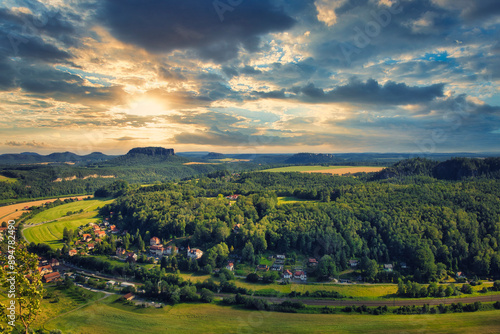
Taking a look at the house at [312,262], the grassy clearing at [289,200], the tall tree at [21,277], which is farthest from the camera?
the grassy clearing at [289,200]

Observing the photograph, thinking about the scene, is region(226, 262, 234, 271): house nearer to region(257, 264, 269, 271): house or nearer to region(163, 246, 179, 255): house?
region(257, 264, 269, 271): house

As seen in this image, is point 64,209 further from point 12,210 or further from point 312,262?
point 312,262

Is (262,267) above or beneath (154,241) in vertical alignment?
beneath

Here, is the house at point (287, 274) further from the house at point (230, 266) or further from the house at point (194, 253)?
the house at point (194, 253)

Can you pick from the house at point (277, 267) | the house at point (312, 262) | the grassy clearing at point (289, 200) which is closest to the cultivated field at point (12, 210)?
the grassy clearing at point (289, 200)

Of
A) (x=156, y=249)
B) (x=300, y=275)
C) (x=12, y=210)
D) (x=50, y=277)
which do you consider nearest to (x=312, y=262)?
(x=300, y=275)

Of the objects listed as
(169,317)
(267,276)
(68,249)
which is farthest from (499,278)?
(68,249)
